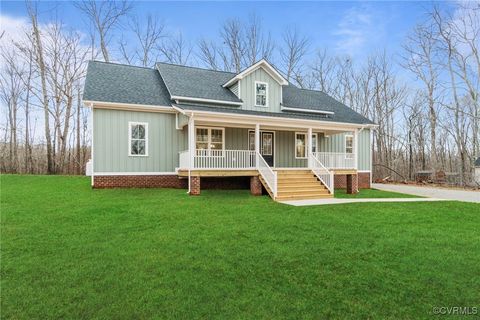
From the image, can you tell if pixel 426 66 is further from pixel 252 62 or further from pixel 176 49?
pixel 176 49

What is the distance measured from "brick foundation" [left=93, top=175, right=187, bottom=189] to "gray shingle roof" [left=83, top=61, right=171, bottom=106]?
3.15 metres

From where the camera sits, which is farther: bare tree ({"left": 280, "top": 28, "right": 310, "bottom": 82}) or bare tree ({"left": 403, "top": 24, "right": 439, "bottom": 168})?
bare tree ({"left": 280, "top": 28, "right": 310, "bottom": 82})

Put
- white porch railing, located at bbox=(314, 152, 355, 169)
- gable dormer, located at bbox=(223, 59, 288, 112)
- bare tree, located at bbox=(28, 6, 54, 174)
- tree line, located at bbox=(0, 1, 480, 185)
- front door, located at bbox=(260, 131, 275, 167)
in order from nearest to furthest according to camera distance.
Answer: white porch railing, located at bbox=(314, 152, 355, 169), gable dormer, located at bbox=(223, 59, 288, 112), front door, located at bbox=(260, 131, 275, 167), bare tree, located at bbox=(28, 6, 54, 174), tree line, located at bbox=(0, 1, 480, 185)

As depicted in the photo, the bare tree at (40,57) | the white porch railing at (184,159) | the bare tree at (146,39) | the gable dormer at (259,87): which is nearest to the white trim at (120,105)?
the white porch railing at (184,159)

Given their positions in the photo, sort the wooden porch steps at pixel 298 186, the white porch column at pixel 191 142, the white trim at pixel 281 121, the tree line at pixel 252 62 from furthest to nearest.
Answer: the tree line at pixel 252 62
the white trim at pixel 281 121
the white porch column at pixel 191 142
the wooden porch steps at pixel 298 186

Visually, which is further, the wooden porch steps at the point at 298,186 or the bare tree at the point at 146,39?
the bare tree at the point at 146,39

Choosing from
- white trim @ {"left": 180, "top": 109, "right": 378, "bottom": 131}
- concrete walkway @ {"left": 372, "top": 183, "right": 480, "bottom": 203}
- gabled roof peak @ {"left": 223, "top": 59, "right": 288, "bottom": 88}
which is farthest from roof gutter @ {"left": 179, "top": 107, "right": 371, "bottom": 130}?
concrete walkway @ {"left": 372, "top": 183, "right": 480, "bottom": 203}

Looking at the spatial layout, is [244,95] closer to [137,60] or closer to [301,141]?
[301,141]

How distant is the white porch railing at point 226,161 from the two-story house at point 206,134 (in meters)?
Result: 0.04

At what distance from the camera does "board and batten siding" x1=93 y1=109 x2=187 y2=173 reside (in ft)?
38.3

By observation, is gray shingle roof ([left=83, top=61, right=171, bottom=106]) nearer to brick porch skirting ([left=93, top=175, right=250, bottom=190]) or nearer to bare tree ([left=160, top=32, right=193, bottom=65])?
brick porch skirting ([left=93, top=175, right=250, bottom=190])

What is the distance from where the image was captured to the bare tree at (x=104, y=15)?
80.0 feet
